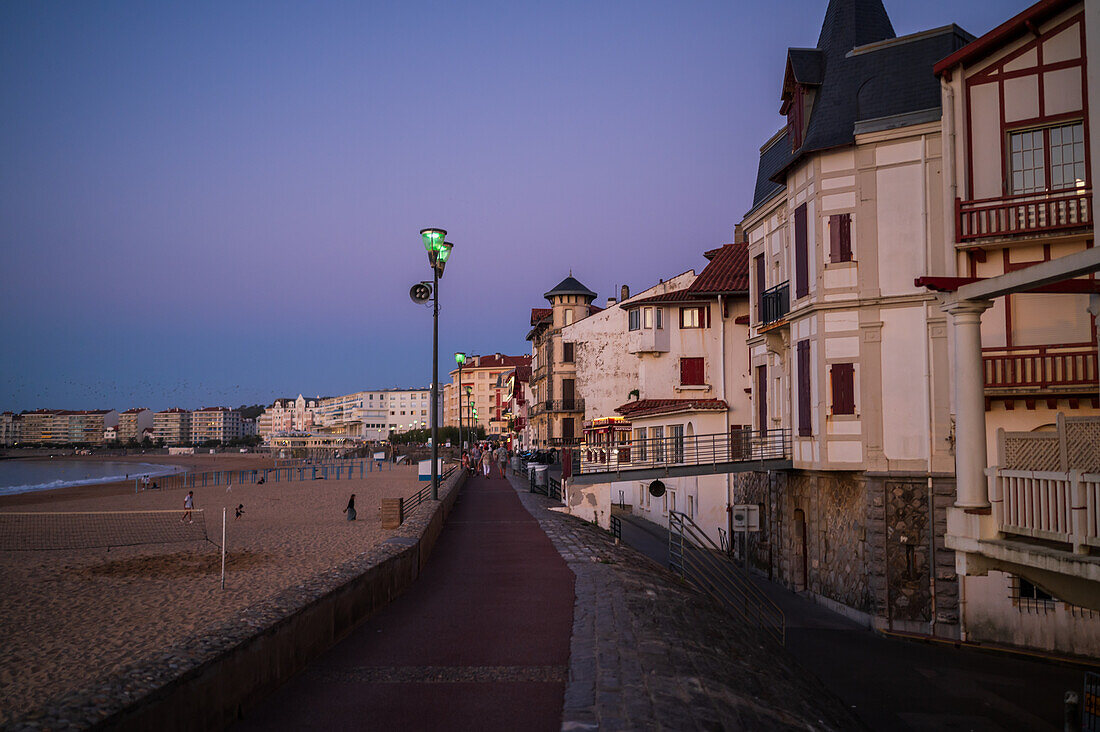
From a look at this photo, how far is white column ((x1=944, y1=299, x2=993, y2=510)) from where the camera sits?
10.1 metres

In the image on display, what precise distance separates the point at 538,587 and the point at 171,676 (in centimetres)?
825

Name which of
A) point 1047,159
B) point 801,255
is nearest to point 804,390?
point 801,255

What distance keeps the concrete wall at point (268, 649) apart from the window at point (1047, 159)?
14680 mm

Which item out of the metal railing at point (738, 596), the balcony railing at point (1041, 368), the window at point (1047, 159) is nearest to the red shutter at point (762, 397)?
the metal railing at point (738, 596)

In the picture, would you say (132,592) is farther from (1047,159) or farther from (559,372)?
(559,372)

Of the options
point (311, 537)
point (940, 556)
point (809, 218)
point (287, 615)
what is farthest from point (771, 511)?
point (287, 615)

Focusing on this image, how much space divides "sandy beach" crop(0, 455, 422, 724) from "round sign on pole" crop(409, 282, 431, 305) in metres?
7.44

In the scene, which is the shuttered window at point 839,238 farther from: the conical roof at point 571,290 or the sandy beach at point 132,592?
the conical roof at point 571,290

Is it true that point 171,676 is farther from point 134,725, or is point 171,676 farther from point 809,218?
point 809,218

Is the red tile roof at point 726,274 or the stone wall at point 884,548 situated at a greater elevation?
the red tile roof at point 726,274

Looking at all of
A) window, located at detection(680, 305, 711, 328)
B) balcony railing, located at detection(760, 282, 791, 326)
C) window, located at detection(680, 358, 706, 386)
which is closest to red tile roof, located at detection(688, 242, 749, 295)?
window, located at detection(680, 305, 711, 328)

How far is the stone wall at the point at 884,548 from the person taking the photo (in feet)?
62.1

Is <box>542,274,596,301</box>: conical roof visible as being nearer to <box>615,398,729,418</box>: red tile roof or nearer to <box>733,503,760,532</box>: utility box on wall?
<box>615,398,729,418</box>: red tile roof

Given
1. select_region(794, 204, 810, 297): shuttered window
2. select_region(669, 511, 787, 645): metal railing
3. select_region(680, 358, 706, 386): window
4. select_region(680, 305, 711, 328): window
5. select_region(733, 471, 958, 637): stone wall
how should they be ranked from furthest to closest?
select_region(680, 305, 711, 328): window < select_region(680, 358, 706, 386): window < select_region(794, 204, 810, 297): shuttered window < select_region(733, 471, 958, 637): stone wall < select_region(669, 511, 787, 645): metal railing
